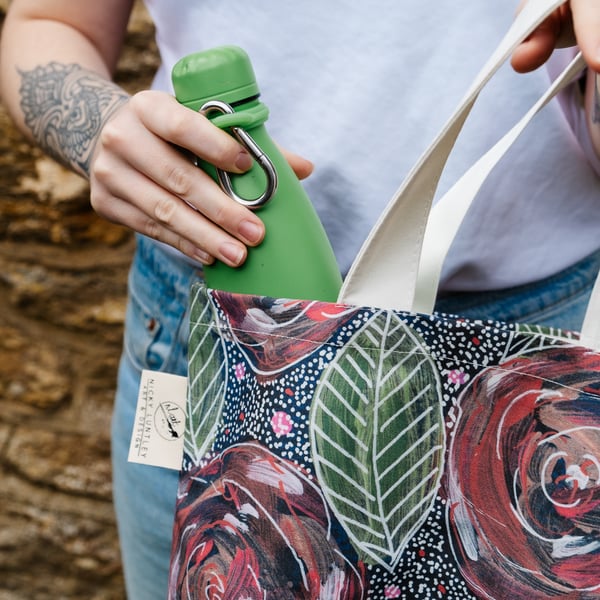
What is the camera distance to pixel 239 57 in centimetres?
49

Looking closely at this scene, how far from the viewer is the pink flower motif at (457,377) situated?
441 mm

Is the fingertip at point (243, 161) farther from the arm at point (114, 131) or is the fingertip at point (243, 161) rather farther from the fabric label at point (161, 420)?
the fabric label at point (161, 420)

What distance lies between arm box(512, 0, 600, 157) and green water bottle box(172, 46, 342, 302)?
0.18 m

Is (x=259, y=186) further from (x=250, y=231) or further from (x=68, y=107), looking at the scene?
(x=68, y=107)

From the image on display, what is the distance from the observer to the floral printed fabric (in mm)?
425

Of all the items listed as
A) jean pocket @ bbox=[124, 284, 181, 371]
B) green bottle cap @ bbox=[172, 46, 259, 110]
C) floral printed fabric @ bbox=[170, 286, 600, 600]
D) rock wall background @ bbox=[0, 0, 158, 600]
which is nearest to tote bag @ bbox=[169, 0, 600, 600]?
floral printed fabric @ bbox=[170, 286, 600, 600]

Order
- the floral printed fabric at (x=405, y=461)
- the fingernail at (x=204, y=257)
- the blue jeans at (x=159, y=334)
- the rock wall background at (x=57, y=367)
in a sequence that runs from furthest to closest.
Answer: the rock wall background at (x=57, y=367)
the blue jeans at (x=159, y=334)
the fingernail at (x=204, y=257)
the floral printed fabric at (x=405, y=461)

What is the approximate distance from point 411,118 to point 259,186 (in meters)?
0.19

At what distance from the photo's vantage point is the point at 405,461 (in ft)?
1.46

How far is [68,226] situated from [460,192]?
102 cm

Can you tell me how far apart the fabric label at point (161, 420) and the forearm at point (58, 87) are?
0.27m

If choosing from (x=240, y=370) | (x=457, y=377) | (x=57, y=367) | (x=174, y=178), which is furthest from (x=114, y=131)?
(x=57, y=367)

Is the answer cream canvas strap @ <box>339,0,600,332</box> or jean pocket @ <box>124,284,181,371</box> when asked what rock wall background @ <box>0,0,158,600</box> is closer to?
jean pocket @ <box>124,284,181,371</box>

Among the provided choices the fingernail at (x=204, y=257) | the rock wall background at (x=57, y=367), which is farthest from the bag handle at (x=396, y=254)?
the rock wall background at (x=57, y=367)
